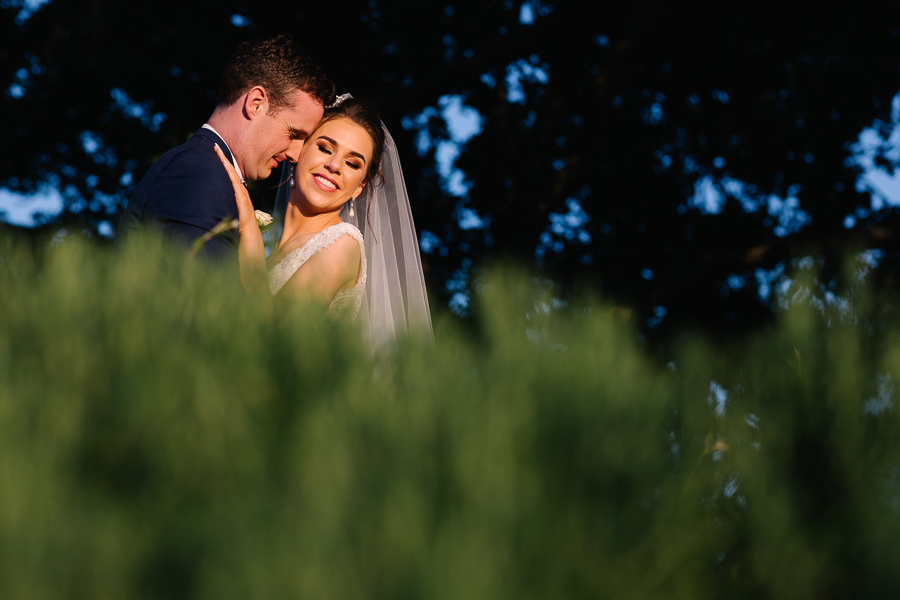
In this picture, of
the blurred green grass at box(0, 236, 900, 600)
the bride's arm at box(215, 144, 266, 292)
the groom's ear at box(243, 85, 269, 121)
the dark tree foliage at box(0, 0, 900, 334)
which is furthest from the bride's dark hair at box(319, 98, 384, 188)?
the dark tree foliage at box(0, 0, 900, 334)

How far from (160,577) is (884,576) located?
0.95m

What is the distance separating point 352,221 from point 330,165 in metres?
0.69

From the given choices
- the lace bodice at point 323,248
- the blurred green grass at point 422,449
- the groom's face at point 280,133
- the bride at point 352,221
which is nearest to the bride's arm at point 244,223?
the bride at point 352,221

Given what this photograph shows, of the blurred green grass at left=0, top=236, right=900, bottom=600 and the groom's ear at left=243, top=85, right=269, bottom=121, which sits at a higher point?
the groom's ear at left=243, top=85, right=269, bottom=121

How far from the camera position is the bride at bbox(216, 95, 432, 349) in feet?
13.8

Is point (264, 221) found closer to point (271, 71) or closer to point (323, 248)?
point (323, 248)

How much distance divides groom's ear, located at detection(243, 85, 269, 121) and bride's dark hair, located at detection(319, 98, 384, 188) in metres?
0.47

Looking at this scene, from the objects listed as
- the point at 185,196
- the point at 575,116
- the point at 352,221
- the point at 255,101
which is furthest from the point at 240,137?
the point at 575,116

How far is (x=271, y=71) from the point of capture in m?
4.11

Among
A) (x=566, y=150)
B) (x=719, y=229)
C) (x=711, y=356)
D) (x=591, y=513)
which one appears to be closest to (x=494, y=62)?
(x=566, y=150)

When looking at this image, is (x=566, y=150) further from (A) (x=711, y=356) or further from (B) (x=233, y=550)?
(B) (x=233, y=550)

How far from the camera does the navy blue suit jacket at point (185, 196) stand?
11.3ft

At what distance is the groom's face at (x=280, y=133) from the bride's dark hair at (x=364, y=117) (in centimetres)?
14

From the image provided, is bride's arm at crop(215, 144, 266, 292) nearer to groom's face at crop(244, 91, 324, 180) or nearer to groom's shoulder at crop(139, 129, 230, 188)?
groom's shoulder at crop(139, 129, 230, 188)
